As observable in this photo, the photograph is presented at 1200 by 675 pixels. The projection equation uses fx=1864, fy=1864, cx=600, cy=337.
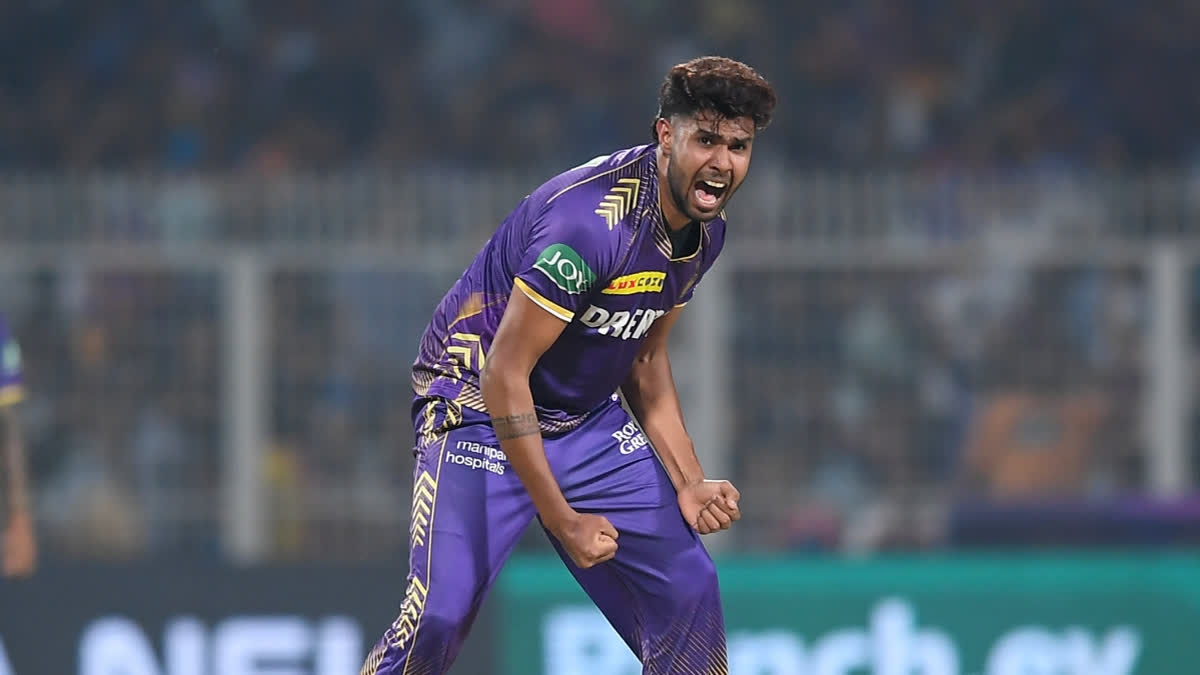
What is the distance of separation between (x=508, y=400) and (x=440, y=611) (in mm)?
599

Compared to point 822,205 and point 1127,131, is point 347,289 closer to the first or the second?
point 822,205

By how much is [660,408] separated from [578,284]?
0.82 m

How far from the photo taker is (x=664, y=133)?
180 inches

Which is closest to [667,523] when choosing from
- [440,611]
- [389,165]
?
[440,611]

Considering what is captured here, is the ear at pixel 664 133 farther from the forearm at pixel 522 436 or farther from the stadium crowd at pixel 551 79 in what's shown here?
the stadium crowd at pixel 551 79

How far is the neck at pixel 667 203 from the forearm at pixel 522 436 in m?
0.53

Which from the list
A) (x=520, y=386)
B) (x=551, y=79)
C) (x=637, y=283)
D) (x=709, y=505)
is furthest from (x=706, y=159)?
(x=551, y=79)

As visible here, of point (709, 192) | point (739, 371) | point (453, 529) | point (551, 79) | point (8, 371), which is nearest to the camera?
point (709, 192)

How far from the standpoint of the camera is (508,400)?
447 centimetres

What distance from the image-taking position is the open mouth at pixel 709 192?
14.7 feet

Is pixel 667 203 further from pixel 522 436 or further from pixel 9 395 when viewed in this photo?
pixel 9 395

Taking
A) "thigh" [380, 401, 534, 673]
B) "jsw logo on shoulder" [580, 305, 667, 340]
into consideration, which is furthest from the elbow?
"thigh" [380, 401, 534, 673]

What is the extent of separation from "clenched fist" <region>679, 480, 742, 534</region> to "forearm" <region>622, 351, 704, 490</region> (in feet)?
0.42

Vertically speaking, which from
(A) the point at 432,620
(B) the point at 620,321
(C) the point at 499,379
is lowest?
(A) the point at 432,620
